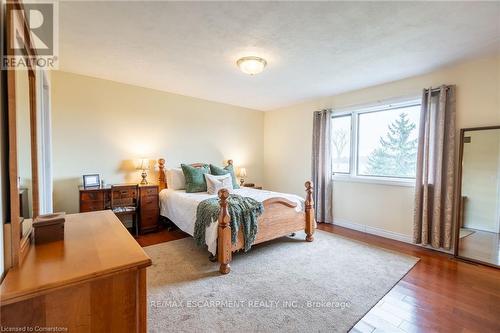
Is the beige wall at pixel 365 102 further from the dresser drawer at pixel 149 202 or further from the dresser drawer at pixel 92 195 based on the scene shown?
the dresser drawer at pixel 92 195

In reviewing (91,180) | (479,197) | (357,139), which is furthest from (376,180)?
(91,180)

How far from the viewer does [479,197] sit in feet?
9.14

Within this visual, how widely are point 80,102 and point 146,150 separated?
3.75 feet

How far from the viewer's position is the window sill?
341cm

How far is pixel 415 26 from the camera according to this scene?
81.0 inches

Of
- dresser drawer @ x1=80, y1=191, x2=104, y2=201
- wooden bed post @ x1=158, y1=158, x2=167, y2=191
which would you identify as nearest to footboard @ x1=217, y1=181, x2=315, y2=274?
dresser drawer @ x1=80, y1=191, x2=104, y2=201

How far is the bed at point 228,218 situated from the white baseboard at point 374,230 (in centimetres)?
106

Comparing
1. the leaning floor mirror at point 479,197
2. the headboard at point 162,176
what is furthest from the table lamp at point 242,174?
the leaning floor mirror at point 479,197

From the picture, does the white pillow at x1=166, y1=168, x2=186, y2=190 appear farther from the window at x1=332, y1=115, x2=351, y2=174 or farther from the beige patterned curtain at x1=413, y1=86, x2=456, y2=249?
the beige patterned curtain at x1=413, y1=86, x2=456, y2=249

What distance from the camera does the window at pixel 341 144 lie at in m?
4.24

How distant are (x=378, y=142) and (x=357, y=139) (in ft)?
1.16

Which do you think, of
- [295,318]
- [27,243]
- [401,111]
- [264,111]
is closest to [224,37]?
[27,243]

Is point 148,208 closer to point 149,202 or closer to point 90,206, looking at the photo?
point 149,202

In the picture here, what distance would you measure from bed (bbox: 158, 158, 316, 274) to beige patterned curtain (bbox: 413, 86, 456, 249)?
146cm
